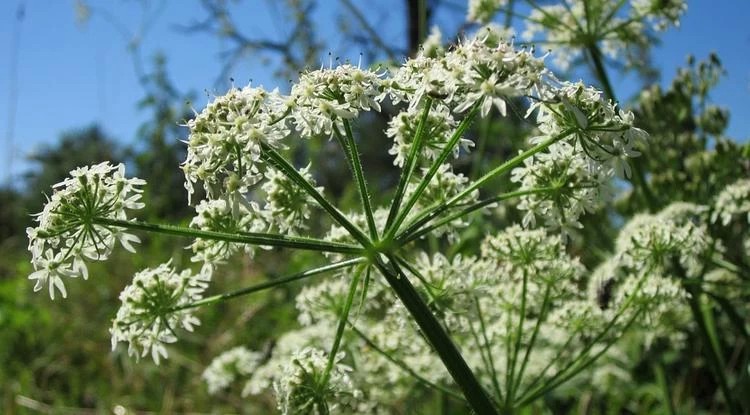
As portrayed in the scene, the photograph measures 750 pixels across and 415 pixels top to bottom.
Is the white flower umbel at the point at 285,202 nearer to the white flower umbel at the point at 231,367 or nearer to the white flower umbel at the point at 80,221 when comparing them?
the white flower umbel at the point at 80,221

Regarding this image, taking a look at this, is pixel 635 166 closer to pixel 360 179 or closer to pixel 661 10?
pixel 661 10

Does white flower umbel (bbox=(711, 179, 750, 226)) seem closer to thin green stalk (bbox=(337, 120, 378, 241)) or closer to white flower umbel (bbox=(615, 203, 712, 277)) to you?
white flower umbel (bbox=(615, 203, 712, 277))

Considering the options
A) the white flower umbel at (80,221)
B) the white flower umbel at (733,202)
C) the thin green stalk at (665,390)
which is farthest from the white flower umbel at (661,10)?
the white flower umbel at (80,221)

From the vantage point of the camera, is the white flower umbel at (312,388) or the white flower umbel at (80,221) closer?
the white flower umbel at (80,221)

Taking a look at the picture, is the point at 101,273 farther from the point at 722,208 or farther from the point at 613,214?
the point at 722,208

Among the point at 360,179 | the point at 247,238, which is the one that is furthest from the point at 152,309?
the point at 360,179

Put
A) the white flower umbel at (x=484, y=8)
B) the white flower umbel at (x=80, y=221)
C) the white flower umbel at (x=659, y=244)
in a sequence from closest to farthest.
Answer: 1. the white flower umbel at (x=80, y=221)
2. the white flower umbel at (x=659, y=244)
3. the white flower umbel at (x=484, y=8)
